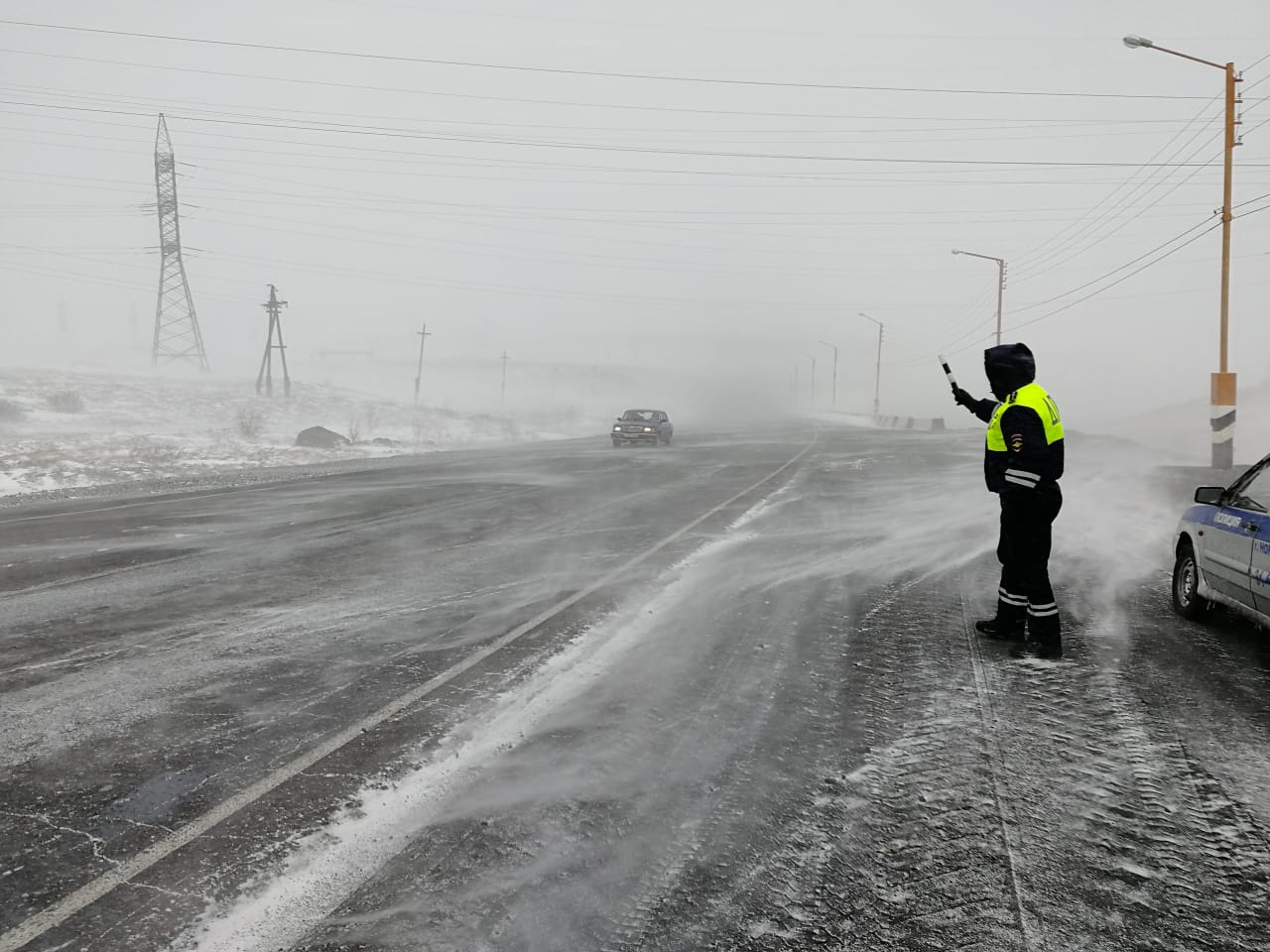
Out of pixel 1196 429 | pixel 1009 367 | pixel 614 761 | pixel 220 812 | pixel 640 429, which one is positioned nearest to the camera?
pixel 220 812

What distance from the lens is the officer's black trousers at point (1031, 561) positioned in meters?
5.55

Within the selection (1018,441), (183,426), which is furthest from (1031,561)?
(183,426)

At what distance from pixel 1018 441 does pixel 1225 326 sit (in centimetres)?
1732

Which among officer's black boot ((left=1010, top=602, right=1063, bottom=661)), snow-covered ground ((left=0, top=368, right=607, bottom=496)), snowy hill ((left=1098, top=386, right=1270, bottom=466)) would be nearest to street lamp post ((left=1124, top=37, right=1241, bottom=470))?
snowy hill ((left=1098, top=386, right=1270, bottom=466))

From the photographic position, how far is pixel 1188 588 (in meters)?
6.54

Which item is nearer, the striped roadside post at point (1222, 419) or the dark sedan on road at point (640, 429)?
the striped roadside post at point (1222, 419)

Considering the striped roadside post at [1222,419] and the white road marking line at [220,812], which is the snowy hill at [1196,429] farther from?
the white road marking line at [220,812]

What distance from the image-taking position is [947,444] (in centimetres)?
3106

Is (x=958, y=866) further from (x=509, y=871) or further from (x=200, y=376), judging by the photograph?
(x=200, y=376)

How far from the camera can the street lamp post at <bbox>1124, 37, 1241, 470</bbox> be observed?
18000 millimetres

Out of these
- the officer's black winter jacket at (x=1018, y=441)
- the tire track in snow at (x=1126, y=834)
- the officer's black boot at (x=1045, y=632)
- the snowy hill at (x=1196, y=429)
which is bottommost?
the tire track in snow at (x=1126, y=834)

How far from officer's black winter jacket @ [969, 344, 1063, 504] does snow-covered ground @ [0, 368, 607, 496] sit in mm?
17549

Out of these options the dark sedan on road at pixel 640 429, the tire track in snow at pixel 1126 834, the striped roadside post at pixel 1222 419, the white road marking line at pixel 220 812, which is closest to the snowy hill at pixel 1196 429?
the striped roadside post at pixel 1222 419

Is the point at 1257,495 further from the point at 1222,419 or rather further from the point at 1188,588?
the point at 1222,419
